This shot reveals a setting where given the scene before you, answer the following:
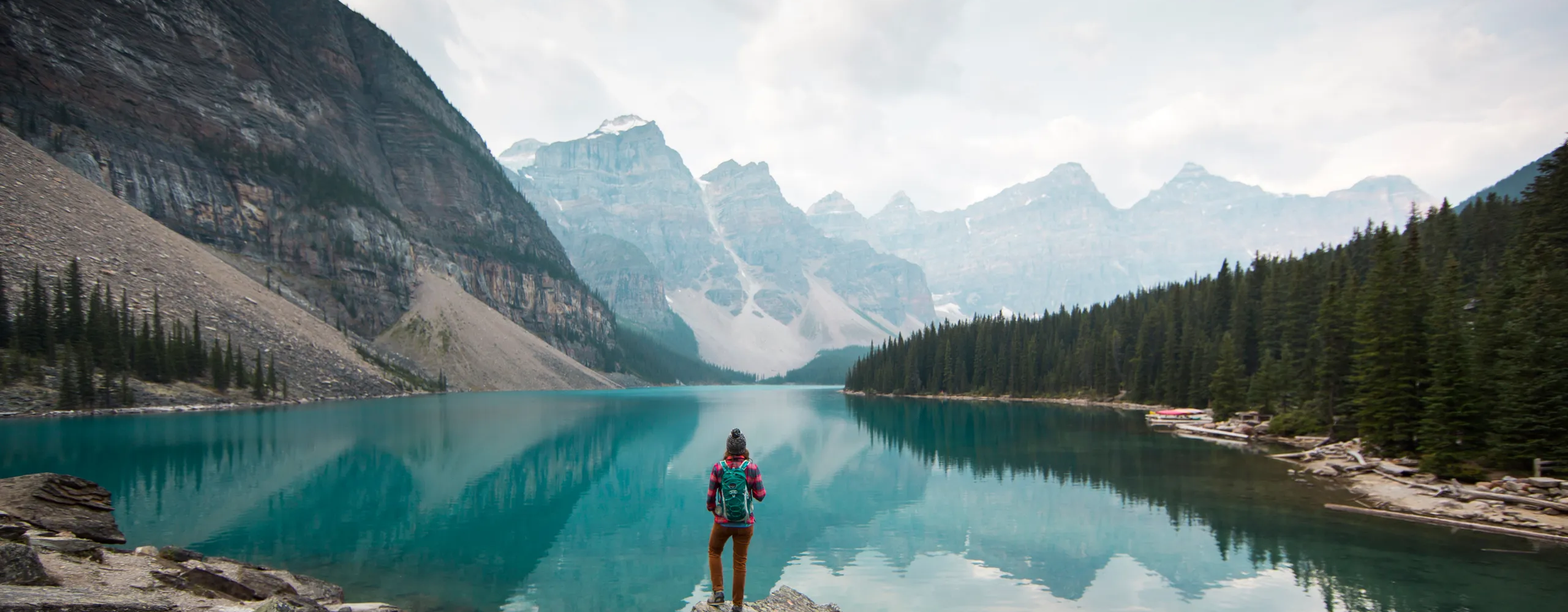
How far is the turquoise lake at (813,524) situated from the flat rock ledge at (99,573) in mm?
3508

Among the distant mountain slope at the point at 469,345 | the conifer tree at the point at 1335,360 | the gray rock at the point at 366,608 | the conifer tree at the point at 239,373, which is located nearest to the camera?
the gray rock at the point at 366,608

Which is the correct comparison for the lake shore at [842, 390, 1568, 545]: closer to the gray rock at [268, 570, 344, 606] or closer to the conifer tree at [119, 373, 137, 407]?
the gray rock at [268, 570, 344, 606]

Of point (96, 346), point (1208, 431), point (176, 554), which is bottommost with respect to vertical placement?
point (1208, 431)

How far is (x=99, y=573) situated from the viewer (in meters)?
12.2

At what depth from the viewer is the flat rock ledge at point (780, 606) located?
11805mm

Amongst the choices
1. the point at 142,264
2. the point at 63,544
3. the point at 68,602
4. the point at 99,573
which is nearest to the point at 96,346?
the point at 142,264

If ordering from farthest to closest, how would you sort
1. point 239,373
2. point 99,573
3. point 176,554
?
point 239,373 < point 176,554 < point 99,573

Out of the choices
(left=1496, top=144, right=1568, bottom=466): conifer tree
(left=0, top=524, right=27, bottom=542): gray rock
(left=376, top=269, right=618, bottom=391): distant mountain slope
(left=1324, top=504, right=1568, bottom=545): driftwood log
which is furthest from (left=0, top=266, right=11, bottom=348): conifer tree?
(left=1496, top=144, right=1568, bottom=466): conifer tree

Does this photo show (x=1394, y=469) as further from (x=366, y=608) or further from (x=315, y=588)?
(x=315, y=588)

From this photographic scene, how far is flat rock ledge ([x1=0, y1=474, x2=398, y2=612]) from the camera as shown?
9.30 m

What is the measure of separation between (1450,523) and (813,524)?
862 inches

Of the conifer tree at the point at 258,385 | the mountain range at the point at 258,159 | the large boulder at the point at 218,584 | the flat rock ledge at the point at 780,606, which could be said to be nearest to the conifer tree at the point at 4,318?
the mountain range at the point at 258,159

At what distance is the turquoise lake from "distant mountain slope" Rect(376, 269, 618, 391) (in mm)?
96918

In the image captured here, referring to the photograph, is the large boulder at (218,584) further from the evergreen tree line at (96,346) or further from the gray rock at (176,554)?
the evergreen tree line at (96,346)
